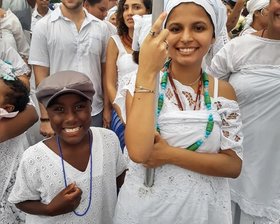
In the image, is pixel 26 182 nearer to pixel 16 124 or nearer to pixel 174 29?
pixel 16 124

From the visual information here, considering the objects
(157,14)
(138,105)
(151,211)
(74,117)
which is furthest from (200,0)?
(151,211)

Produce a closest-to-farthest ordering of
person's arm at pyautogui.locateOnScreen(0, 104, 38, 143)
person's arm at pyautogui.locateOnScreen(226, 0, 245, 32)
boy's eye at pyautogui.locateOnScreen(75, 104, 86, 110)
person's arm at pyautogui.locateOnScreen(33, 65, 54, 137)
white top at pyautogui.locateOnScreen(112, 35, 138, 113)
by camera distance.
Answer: boy's eye at pyautogui.locateOnScreen(75, 104, 86, 110)
person's arm at pyautogui.locateOnScreen(0, 104, 38, 143)
person's arm at pyautogui.locateOnScreen(33, 65, 54, 137)
white top at pyautogui.locateOnScreen(112, 35, 138, 113)
person's arm at pyautogui.locateOnScreen(226, 0, 245, 32)

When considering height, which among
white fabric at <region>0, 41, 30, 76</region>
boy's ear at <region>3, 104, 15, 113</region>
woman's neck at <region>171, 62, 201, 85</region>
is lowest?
white fabric at <region>0, 41, 30, 76</region>

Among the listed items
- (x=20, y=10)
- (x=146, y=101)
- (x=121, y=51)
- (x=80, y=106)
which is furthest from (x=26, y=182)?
(x=20, y=10)

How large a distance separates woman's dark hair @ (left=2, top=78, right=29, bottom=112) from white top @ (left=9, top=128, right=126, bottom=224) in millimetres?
532

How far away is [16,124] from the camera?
2.53 metres

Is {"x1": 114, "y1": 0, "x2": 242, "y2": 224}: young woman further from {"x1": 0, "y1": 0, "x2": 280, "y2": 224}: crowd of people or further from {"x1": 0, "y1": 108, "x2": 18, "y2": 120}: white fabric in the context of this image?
{"x1": 0, "y1": 108, "x2": 18, "y2": 120}: white fabric

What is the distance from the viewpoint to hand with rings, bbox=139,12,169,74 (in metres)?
1.66

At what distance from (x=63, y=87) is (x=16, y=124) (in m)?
0.60

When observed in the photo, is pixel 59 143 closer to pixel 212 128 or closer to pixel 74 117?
pixel 74 117

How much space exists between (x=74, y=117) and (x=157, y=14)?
0.71 metres

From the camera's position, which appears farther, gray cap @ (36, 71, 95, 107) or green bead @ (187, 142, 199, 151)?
gray cap @ (36, 71, 95, 107)

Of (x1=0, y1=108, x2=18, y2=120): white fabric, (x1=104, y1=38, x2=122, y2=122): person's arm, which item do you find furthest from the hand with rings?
(x1=104, y1=38, x2=122, y2=122): person's arm

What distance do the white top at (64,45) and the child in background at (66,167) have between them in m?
1.61
